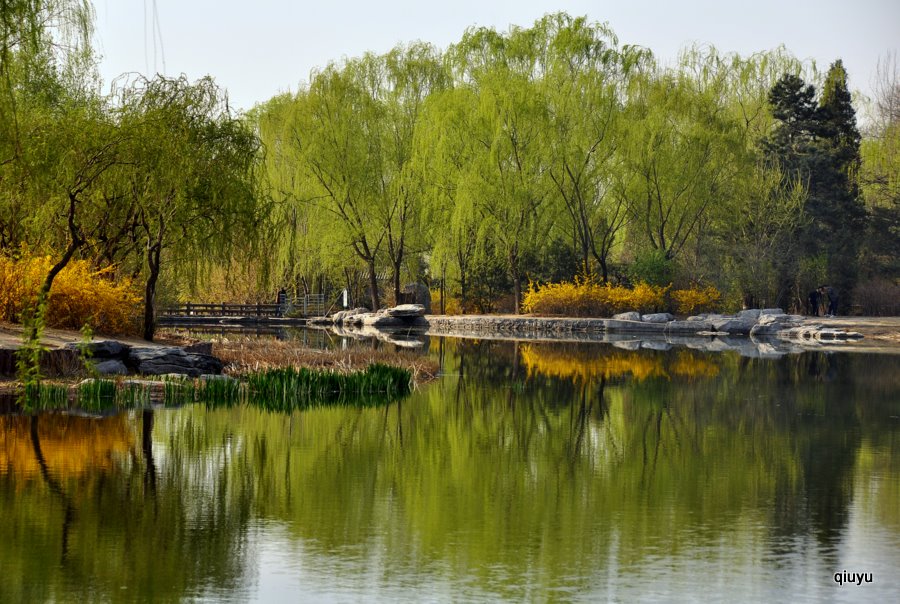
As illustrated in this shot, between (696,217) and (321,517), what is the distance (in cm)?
4092

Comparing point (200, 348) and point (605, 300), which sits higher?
point (605, 300)

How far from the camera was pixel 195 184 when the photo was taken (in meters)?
21.3

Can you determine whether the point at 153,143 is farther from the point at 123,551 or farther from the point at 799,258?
the point at 799,258

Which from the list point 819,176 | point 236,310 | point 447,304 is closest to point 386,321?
point 447,304

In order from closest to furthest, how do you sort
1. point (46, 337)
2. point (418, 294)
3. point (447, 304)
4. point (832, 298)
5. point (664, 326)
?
point (46, 337) < point (664, 326) < point (832, 298) < point (447, 304) < point (418, 294)

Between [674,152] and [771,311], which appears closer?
[771,311]

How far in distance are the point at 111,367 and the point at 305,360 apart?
431 cm

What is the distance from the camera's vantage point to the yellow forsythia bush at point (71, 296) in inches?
757

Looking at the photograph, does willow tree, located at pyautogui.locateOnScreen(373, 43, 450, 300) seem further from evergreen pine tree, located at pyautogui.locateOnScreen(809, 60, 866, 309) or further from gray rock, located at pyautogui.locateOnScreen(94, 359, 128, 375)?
gray rock, located at pyautogui.locateOnScreen(94, 359, 128, 375)

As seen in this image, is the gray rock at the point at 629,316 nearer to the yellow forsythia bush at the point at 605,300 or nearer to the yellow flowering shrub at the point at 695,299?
the yellow forsythia bush at the point at 605,300

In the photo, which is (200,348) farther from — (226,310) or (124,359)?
(226,310)

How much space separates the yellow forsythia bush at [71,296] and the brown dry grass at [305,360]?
2.11 meters

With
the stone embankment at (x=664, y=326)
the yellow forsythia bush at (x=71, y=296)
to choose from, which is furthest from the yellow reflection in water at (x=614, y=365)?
the stone embankment at (x=664, y=326)

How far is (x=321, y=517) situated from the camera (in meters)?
8.64
